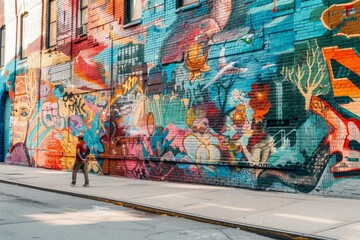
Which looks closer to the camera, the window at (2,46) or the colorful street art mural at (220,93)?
the colorful street art mural at (220,93)

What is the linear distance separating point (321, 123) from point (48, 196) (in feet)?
23.9

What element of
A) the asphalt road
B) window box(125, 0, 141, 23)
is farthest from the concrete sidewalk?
window box(125, 0, 141, 23)

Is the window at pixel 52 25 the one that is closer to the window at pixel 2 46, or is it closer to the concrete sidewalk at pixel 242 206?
the window at pixel 2 46

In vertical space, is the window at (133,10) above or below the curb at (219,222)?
above

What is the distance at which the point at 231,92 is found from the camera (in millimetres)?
12898

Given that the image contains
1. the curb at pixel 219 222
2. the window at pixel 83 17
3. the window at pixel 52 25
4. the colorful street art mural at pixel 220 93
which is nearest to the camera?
the curb at pixel 219 222

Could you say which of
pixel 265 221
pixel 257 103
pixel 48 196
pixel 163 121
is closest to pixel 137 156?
pixel 163 121

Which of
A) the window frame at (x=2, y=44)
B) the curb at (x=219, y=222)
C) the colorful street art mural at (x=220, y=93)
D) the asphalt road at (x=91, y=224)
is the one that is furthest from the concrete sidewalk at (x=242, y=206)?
the window frame at (x=2, y=44)

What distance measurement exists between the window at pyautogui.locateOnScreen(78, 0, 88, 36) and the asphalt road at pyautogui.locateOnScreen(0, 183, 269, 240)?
10.2 m

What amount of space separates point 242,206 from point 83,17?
1293 cm

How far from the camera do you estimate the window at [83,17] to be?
766 inches

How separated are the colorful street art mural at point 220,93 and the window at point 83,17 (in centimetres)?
32

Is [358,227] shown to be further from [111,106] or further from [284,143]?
[111,106]

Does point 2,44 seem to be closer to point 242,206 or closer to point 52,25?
point 52,25
